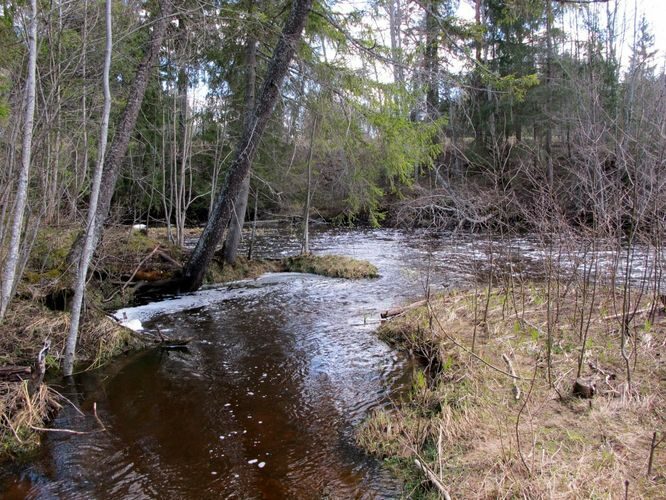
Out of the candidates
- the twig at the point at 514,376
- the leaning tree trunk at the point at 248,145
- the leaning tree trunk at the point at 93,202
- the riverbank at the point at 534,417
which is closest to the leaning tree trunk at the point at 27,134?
the leaning tree trunk at the point at 93,202

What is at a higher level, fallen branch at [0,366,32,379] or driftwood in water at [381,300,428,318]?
fallen branch at [0,366,32,379]

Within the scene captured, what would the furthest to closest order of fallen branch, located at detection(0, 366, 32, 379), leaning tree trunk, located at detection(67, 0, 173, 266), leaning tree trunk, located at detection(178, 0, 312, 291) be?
1. leaning tree trunk, located at detection(178, 0, 312, 291)
2. leaning tree trunk, located at detection(67, 0, 173, 266)
3. fallen branch, located at detection(0, 366, 32, 379)

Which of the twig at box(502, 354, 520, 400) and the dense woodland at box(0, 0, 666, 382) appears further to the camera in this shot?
the dense woodland at box(0, 0, 666, 382)

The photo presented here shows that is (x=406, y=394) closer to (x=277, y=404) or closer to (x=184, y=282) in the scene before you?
(x=277, y=404)

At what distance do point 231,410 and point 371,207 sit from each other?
8.92 metres

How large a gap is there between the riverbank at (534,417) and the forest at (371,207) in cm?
2

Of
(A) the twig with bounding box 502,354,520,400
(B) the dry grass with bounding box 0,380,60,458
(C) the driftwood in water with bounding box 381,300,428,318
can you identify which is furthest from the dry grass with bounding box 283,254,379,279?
(B) the dry grass with bounding box 0,380,60,458

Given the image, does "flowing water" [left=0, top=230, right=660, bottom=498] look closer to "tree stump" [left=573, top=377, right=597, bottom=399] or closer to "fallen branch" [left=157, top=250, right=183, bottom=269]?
"fallen branch" [left=157, top=250, right=183, bottom=269]

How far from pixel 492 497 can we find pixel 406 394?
6.82 feet

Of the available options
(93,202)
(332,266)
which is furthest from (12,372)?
(332,266)

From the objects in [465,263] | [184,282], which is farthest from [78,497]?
[465,263]

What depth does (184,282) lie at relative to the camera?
9781 mm

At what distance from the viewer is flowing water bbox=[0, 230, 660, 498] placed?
134 inches

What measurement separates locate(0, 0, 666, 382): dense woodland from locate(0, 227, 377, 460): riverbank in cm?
54
